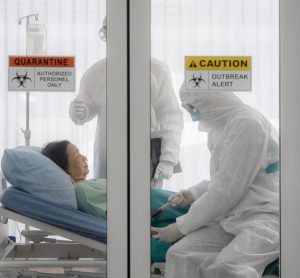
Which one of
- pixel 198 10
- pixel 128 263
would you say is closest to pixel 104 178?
pixel 128 263

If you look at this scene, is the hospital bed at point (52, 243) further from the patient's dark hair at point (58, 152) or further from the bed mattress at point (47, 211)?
the patient's dark hair at point (58, 152)

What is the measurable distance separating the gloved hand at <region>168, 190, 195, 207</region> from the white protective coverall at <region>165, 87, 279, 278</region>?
25 millimetres

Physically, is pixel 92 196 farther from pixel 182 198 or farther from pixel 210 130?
pixel 210 130

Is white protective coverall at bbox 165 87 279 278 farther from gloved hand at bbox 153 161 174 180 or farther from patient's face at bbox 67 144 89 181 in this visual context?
patient's face at bbox 67 144 89 181

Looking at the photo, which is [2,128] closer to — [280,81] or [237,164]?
[237,164]

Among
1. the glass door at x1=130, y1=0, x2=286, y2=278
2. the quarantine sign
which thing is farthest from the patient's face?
the quarantine sign

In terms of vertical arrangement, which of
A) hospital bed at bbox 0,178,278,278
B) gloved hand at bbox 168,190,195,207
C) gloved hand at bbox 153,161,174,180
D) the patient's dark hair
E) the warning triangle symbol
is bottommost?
hospital bed at bbox 0,178,278,278

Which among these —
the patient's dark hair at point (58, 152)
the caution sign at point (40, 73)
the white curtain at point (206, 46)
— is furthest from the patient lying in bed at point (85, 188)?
the caution sign at point (40, 73)

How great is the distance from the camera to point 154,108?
8.63 feet

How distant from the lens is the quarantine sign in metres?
2.61

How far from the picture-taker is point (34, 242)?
262 cm

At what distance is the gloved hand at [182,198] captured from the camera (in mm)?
2615

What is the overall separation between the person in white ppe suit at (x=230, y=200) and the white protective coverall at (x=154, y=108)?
0.26 feet

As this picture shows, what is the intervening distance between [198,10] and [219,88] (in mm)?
379
